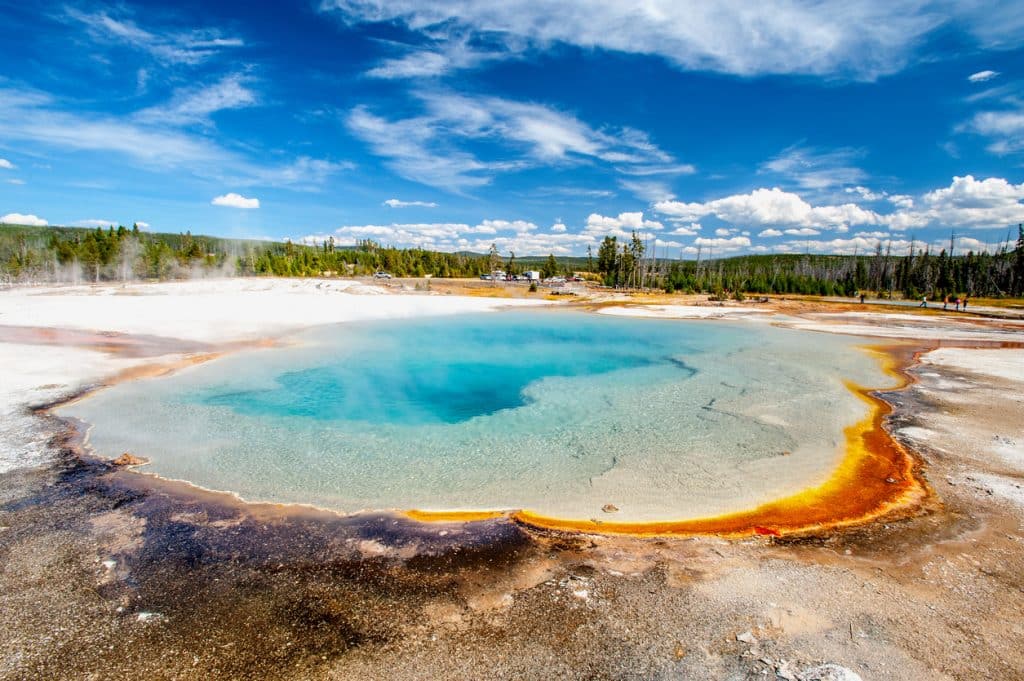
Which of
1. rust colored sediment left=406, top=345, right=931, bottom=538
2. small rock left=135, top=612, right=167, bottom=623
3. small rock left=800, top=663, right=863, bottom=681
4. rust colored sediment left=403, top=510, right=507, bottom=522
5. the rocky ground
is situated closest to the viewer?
small rock left=800, top=663, right=863, bottom=681

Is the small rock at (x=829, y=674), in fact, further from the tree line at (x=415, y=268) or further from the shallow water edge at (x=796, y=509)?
the tree line at (x=415, y=268)

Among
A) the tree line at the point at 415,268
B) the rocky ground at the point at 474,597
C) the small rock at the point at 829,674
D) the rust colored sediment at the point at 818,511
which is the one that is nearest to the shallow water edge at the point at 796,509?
the rust colored sediment at the point at 818,511

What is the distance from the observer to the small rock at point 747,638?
4426 mm

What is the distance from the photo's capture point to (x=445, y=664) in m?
4.16

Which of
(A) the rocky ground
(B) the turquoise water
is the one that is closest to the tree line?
(B) the turquoise water

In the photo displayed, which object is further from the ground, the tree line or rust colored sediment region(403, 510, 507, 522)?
the tree line

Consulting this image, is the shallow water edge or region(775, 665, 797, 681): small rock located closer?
region(775, 665, 797, 681): small rock

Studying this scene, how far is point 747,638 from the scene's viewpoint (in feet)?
14.6

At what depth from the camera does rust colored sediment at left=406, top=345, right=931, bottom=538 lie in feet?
A: 22.0

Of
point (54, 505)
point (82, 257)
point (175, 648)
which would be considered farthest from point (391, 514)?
point (82, 257)

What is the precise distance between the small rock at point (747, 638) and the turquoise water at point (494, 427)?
2.69 m

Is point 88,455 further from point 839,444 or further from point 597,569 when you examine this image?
point 839,444

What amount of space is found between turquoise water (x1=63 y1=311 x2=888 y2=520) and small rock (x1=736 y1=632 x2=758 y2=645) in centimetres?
269

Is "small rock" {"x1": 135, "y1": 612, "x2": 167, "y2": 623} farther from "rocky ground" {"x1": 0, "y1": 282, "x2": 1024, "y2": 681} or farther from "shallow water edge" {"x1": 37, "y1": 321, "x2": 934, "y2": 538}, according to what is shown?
"shallow water edge" {"x1": 37, "y1": 321, "x2": 934, "y2": 538}
